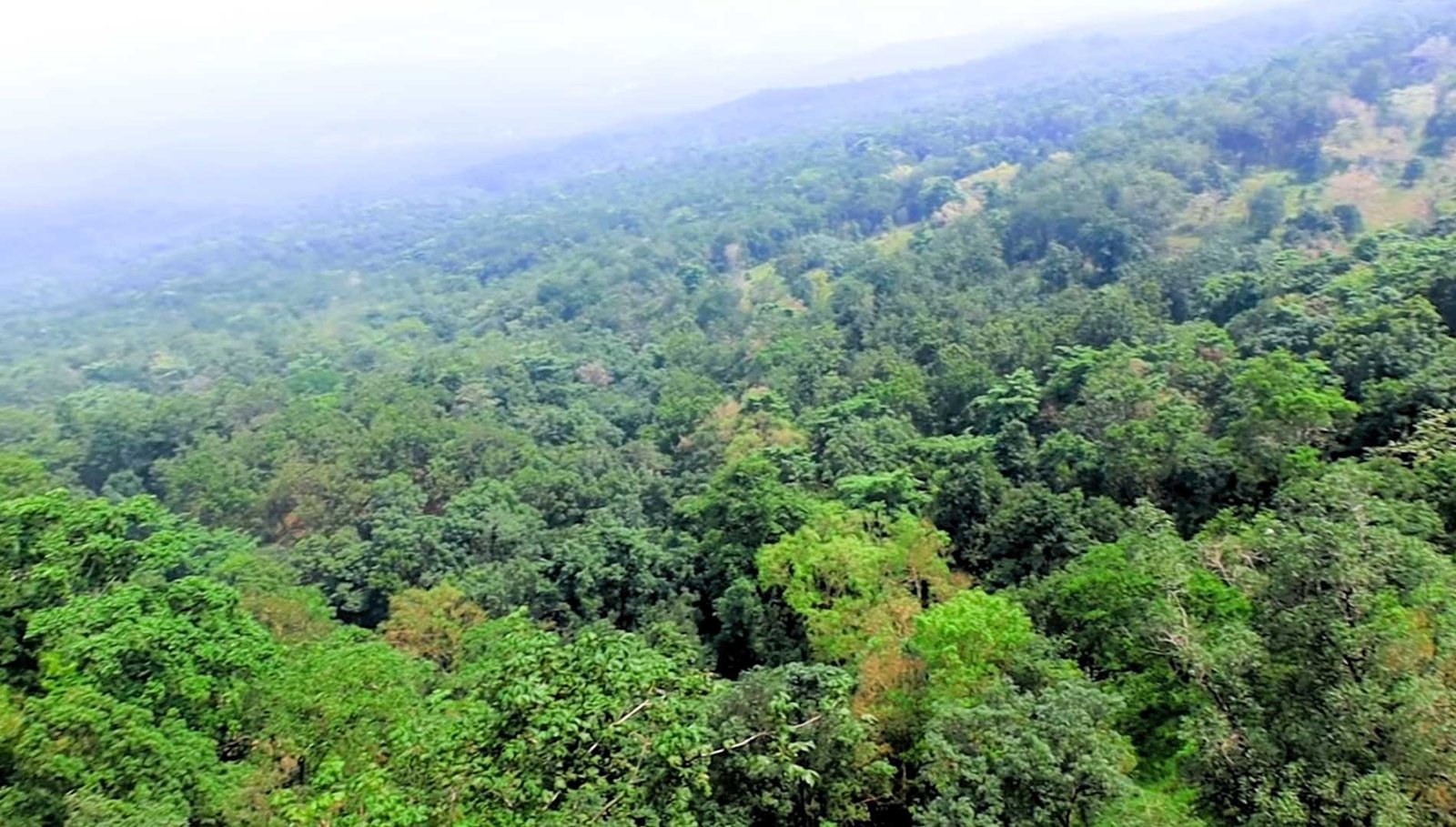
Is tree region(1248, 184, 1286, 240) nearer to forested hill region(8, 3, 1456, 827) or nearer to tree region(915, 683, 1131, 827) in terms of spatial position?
forested hill region(8, 3, 1456, 827)

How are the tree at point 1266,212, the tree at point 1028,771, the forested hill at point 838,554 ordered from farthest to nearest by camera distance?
the tree at point 1266,212
the forested hill at point 838,554
the tree at point 1028,771

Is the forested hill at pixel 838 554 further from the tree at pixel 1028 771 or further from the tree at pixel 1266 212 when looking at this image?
the tree at pixel 1266 212

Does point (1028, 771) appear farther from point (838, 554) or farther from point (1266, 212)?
point (1266, 212)

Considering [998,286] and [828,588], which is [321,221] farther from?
[828,588]

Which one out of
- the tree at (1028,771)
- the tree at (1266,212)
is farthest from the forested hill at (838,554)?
the tree at (1266,212)

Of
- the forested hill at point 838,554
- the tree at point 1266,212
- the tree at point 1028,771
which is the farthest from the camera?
the tree at point 1266,212

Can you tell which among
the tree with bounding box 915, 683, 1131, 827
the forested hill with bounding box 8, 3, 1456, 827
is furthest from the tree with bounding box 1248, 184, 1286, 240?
the tree with bounding box 915, 683, 1131, 827

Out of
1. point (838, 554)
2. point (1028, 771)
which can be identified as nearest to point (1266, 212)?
point (838, 554)

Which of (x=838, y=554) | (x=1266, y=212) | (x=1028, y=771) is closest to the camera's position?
(x=1028, y=771)

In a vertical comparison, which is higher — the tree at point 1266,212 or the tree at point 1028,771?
the tree at point 1028,771
